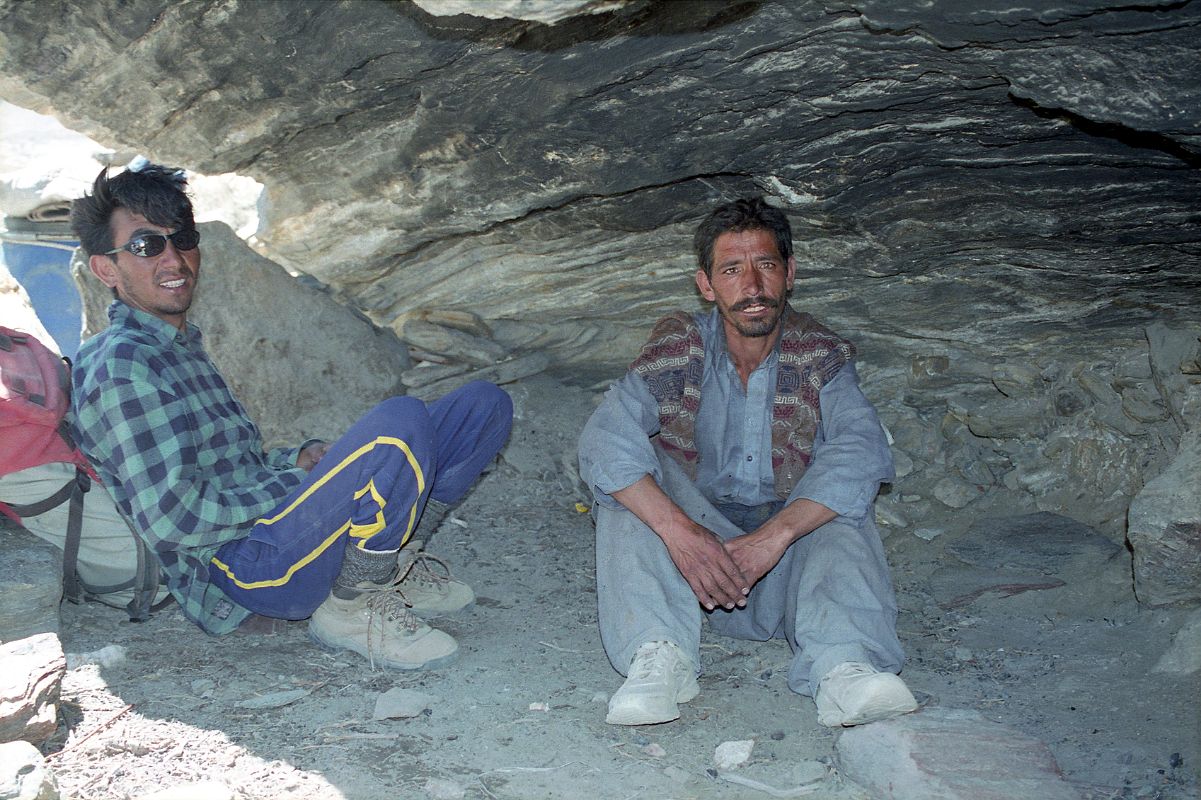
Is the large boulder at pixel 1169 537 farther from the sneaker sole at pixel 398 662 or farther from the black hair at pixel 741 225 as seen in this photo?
the sneaker sole at pixel 398 662

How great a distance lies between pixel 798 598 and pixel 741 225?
1.34 metres

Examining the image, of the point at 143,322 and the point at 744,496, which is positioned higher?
the point at 143,322

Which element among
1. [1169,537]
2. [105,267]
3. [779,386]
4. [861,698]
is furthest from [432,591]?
[1169,537]

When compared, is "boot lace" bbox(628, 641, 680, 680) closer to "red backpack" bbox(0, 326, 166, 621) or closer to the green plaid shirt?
the green plaid shirt

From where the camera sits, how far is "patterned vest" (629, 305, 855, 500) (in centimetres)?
353

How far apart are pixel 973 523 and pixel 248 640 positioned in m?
3.09

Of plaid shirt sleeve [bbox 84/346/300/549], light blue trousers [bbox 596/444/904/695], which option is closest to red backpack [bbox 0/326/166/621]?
plaid shirt sleeve [bbox 84/346/300/549]

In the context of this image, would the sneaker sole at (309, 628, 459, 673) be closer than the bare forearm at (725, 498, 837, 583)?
No

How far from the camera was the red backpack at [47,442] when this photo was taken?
301cm

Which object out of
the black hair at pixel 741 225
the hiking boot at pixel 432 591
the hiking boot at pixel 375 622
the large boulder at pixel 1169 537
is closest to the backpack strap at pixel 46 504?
the hiking boot at pixel 375 622

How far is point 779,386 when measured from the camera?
356 cm

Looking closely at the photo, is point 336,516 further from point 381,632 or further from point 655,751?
point 655,751

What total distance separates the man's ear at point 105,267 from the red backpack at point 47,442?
0.32 m

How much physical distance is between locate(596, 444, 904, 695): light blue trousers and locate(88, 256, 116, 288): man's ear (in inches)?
71.2
